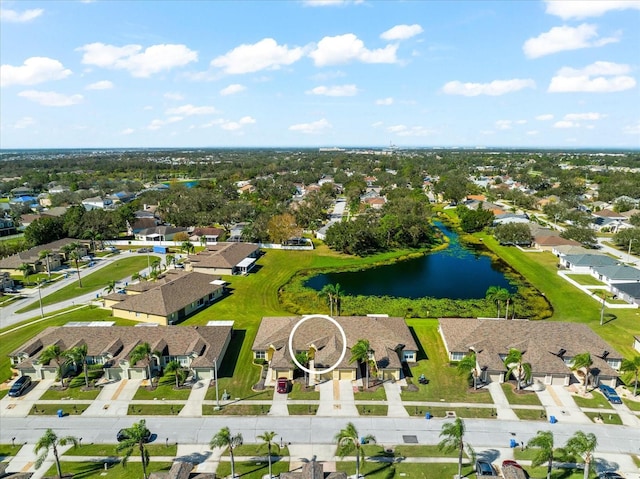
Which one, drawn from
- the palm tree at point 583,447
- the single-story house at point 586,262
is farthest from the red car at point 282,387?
the single-story house at point 586,262

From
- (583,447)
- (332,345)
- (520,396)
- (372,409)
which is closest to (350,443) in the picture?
(372,409)

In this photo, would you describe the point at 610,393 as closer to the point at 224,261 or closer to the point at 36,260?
the point at 224,261

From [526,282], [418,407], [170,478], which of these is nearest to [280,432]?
[170,478]

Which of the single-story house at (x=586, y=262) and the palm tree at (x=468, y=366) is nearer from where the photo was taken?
the palm tree at (x=468, y=366)

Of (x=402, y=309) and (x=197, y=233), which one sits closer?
(x=402, y=309)

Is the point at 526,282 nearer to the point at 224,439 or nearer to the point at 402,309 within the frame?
the point at 402,309

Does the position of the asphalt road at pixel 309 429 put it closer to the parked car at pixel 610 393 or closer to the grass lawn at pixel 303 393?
the grass lawn at pixel 303 393
